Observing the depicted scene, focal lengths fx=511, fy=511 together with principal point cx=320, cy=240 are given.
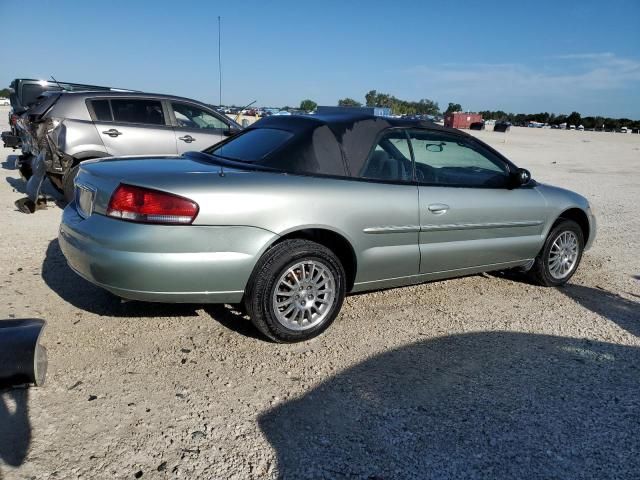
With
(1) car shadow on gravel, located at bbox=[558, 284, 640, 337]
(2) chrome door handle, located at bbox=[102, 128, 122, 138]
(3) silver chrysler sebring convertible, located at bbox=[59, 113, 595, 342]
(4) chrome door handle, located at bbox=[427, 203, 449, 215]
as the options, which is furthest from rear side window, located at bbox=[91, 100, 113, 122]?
(1) car shadow on gravel, located at bbox=[558, 284, 640, 337]

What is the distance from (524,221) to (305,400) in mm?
2805

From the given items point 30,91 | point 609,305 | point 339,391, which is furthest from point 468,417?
point 30,91

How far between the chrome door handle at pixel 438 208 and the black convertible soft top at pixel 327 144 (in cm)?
67

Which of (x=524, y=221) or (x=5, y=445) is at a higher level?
(x=524, y=221)

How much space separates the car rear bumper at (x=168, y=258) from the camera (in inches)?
119

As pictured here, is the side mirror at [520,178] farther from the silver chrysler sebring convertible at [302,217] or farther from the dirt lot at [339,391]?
the dirt lot at [339,391]

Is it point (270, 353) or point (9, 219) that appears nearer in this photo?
point (270, 353)

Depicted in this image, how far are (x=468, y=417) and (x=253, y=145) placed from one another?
2.45 metres

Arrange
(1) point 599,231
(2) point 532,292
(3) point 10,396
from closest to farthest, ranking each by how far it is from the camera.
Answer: (3) point 10,396, (2) point 532,292, (1) point 599,231

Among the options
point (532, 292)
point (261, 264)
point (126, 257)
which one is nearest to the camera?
point (126, 257)

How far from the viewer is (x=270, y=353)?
3.41 m

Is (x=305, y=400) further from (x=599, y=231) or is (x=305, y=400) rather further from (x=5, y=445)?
(x=599, y=231)

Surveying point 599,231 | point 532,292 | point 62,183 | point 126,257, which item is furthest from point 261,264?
point 599,231

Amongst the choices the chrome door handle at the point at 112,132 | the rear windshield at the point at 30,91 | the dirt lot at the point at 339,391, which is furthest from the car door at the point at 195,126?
the rear windshield at the point at 30,91
